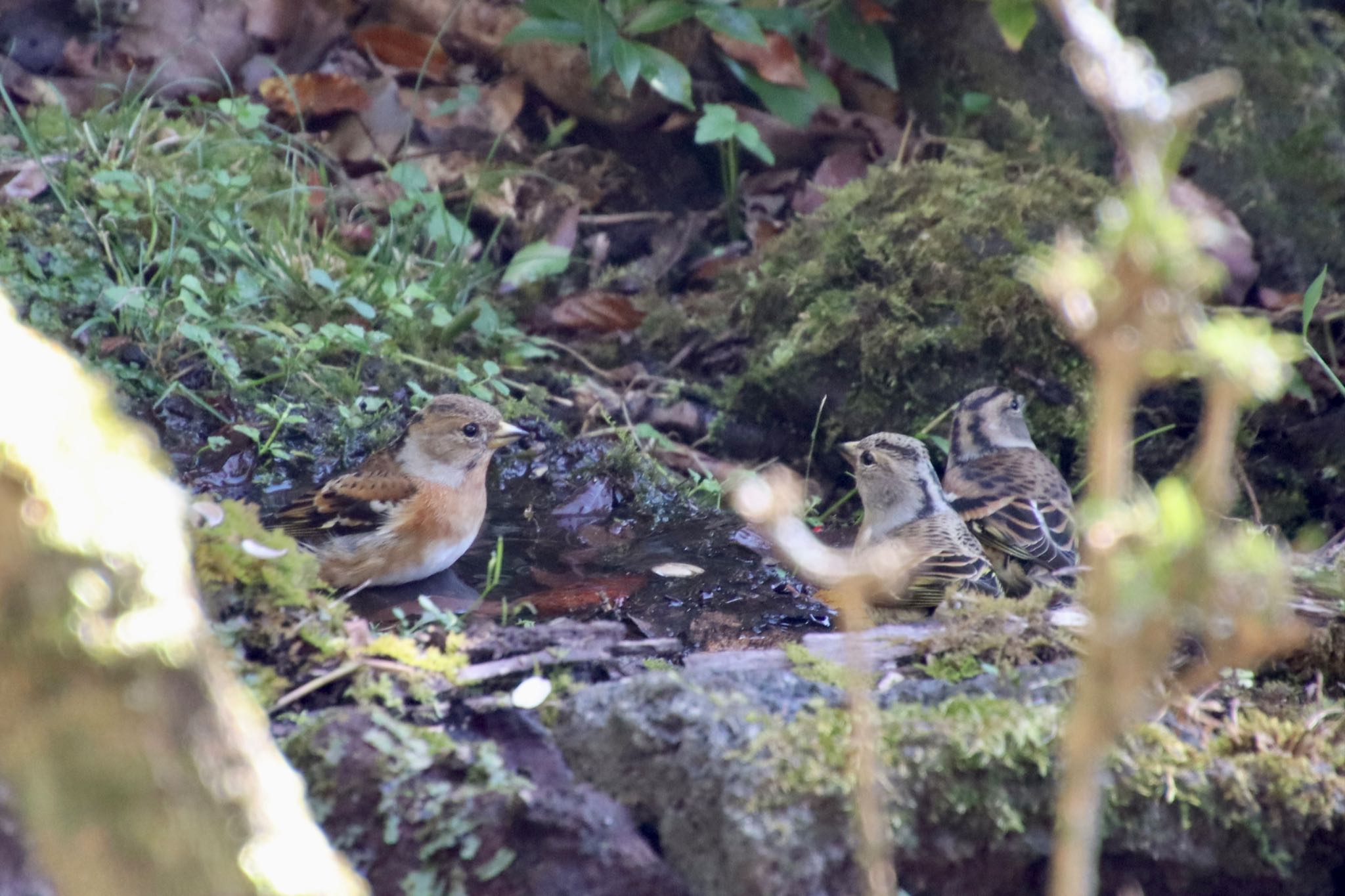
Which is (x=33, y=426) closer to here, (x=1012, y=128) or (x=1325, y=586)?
(x=1325, y=586)

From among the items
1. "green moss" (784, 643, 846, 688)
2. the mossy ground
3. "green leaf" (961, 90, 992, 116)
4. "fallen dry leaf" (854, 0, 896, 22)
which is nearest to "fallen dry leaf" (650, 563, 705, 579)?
"green moss" (784, 643, 846, 688)

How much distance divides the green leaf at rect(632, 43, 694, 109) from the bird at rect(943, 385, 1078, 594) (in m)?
2.61

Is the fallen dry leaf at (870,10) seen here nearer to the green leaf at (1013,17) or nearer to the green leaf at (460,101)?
the green leaf at (1013,17)

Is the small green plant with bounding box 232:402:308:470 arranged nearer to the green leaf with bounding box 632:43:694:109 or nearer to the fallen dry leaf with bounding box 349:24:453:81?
the green leaf with bounding box 632:43:694:109

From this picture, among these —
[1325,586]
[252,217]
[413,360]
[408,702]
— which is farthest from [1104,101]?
[252,217]

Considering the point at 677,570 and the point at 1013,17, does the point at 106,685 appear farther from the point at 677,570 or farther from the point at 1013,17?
the point at 1013,17

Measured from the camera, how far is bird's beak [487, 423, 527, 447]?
17.3ft

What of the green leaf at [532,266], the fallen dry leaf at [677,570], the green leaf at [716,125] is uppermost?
the green leaf at [716,125]

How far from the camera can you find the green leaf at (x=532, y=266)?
718cm

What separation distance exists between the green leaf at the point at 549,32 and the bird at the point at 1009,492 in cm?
319

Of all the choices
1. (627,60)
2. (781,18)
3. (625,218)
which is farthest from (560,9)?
(625,218)

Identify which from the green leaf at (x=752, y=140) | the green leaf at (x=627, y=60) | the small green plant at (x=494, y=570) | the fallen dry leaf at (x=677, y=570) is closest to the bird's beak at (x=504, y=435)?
the small green plant at (x=494, y=570)

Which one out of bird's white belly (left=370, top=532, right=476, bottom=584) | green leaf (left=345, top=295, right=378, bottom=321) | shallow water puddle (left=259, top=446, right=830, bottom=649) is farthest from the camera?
green leaf (left=345, top=295, right=378, bottom=321)

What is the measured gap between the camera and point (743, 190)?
8125mm
